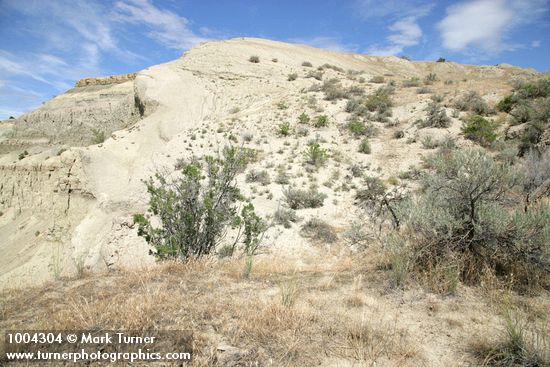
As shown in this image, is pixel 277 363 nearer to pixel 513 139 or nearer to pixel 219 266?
pixel 219 266

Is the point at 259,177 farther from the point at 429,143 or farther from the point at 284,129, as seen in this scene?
the point at 429,143

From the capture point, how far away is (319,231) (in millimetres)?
9641

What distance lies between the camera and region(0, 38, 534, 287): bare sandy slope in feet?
35.4

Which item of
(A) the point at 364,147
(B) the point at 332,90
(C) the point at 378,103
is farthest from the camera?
(B) the point at 332,90

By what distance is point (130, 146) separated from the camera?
15.9m

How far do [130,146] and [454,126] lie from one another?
1633 centimetres

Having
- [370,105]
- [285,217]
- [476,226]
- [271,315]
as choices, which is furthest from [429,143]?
[271,315]

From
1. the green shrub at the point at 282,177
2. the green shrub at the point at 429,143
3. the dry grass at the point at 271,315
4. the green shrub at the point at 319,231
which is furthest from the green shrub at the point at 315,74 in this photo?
the dry grass at the point at 271,315

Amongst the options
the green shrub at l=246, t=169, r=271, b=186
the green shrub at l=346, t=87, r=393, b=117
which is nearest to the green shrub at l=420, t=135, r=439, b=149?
the green shrub at l=346, t=87, r=393, b=117

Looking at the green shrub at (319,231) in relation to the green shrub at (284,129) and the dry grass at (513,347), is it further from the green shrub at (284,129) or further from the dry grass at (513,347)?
the green shrub at (284,129)

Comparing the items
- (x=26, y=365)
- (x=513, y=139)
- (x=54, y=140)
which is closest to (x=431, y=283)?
(x=26, y=365)

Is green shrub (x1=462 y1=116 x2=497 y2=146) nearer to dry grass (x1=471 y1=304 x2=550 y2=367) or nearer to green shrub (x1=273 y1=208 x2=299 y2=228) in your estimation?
green shrub (x1=273 y1=208 x2=299 y2=228)

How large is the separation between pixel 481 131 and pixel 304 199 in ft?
29.5

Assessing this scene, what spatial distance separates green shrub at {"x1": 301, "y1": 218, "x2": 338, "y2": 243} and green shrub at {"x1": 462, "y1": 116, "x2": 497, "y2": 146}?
346 inches
